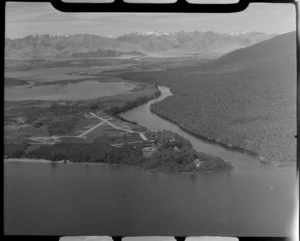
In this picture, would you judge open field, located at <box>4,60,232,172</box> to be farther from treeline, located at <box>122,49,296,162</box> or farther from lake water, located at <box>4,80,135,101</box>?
treeline, located at <box>122,49,296,162</box>

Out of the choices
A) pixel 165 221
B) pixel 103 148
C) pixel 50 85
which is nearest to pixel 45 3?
pixel 50 85

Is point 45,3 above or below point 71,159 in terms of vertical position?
above

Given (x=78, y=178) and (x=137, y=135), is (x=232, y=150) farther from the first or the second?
(x=78, y=178)

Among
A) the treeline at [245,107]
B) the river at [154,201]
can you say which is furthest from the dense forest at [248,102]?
the river at [154,201]

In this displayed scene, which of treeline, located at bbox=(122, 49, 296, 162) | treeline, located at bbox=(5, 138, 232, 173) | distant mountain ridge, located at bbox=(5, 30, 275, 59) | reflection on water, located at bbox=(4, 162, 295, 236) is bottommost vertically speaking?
reflection on water, located at bbox=(4, 162, 295, 236)

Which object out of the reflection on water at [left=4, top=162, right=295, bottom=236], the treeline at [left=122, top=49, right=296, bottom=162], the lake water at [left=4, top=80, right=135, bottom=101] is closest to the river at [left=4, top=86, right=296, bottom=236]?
the reflection on water at [left=4, top=162, right=295, bottom=236]

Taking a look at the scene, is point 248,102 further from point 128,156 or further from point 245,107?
point 128,156

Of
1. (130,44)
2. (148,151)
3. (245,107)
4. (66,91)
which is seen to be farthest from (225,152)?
(66,91)
